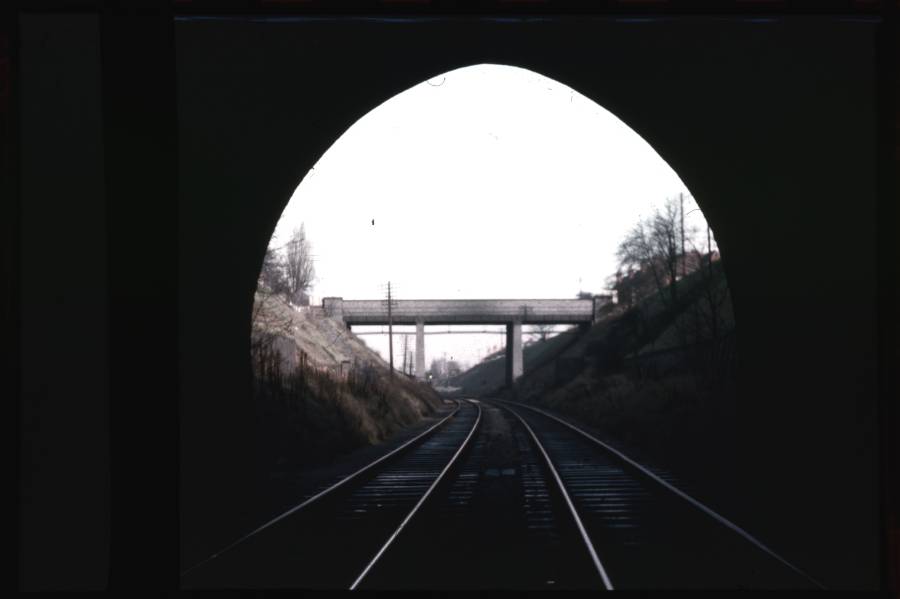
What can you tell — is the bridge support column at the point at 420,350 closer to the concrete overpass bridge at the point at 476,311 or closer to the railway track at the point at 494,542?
the concrete overpass bridge at the point at 476,311

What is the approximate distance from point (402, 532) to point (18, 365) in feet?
19.0

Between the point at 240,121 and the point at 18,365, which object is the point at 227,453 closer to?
the point at 240,121

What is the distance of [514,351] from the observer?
7575 cm

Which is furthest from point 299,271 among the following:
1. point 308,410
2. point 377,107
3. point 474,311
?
point 377,107

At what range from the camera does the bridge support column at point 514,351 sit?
241 feet

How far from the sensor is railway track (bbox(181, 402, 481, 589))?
8.66 metres

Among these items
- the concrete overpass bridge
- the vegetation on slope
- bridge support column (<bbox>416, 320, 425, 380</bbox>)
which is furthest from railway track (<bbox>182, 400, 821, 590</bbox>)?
bridge support column (<bbox>416, 320, 425, 380</bbox>)

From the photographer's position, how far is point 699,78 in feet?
31.8

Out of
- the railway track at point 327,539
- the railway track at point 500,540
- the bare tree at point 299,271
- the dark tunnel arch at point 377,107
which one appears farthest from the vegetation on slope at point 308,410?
the bare tree at point 299,271

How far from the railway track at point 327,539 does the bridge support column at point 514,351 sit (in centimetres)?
5662

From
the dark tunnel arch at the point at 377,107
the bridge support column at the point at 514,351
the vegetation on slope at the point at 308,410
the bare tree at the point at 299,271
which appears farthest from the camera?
the bridge support column at the point at 514,351

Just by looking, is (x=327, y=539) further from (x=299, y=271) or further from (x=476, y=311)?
(x=476, y=311)

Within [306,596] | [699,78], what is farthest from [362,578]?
[699,78]

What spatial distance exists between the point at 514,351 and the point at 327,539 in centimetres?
6567
